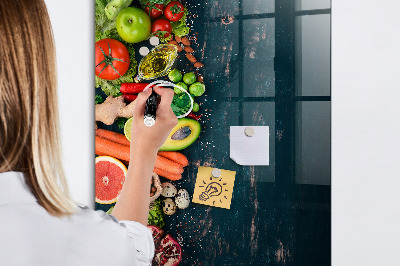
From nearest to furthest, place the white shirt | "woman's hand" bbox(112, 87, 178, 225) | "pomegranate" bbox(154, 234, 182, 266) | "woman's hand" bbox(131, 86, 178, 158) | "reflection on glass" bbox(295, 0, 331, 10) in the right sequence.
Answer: the white shirt, "woman's hand" bbox(112, 87, 178, 225), "woman's hand" bbox(131, 86, 178, 158), "reflection on glass" bbox(295, 0, 331, 10), "pomegranate" bbox(154, 234, 182, 266)

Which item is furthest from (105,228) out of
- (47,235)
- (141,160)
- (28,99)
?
(141,160)

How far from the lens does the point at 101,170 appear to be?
1200 mm

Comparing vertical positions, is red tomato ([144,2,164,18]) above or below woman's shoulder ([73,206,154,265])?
above

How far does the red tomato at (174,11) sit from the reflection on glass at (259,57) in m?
0.20

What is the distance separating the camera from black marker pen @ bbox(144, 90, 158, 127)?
90cm

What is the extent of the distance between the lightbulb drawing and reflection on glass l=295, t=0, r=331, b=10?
0.59m

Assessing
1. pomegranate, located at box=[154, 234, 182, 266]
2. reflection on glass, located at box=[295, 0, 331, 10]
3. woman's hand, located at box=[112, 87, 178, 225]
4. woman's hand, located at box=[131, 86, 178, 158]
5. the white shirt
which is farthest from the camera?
pomegranate, located at box=[154, 234, 182, 266]

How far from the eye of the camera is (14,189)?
46 centimetres

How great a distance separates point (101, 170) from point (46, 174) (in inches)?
28.0

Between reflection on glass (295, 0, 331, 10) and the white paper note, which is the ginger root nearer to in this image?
the white paper note

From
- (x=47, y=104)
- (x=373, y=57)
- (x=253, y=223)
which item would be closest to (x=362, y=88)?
(x=373, y=57)

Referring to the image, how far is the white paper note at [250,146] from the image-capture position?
1.09 metres

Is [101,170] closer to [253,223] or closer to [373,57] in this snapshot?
[253,223]

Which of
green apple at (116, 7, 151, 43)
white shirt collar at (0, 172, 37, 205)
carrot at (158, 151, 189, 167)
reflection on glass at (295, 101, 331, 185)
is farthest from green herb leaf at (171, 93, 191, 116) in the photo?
white shirt collar at (0, 172, 37, 205)
